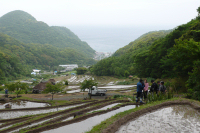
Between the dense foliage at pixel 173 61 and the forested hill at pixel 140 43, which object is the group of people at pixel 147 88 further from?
the forested hill at pixel 140 43

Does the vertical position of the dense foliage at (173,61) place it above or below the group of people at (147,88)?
above

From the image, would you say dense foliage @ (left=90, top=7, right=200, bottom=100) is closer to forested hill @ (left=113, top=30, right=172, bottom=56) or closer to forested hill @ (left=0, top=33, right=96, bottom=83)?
forested hill @ (left=113, top=30, right=172, bottom=56)

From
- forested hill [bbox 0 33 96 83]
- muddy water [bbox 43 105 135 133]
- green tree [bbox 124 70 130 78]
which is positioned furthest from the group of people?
forested hill [bbox 0 33 96 83]

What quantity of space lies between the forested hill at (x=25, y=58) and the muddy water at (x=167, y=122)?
298ft

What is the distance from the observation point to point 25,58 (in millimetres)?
131250

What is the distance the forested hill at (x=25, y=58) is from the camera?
93.0 meters

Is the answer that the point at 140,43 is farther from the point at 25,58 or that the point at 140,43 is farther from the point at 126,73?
the point at 25,58

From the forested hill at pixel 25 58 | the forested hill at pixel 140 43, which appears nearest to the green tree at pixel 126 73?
the forested hill at pixel 140 43

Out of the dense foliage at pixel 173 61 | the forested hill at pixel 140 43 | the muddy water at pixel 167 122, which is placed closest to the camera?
the muddy water at pixel 167 122

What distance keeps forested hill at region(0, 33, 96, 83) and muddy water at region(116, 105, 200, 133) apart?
9096 centimetres

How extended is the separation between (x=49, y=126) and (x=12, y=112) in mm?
9137

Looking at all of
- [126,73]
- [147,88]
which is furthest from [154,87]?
[126,73]

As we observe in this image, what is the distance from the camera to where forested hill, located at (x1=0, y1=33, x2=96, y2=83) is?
93000 mm

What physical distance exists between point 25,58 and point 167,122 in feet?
450
